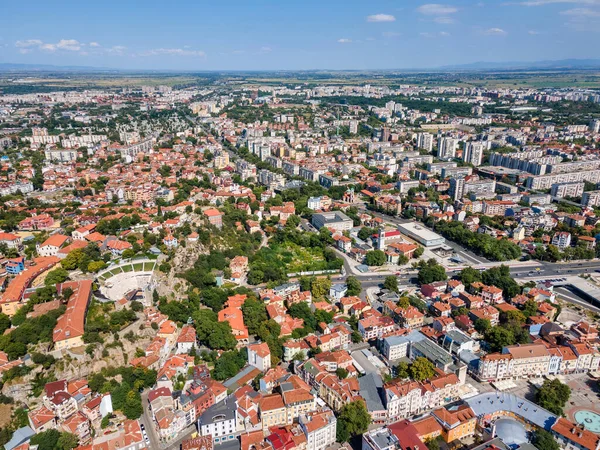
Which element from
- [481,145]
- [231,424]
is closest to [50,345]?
[231,424]

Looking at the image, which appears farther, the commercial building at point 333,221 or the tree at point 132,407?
the commercial building at point 333,221

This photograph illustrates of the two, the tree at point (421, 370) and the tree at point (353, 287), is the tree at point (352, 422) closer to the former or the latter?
the tree at point (421, 370)

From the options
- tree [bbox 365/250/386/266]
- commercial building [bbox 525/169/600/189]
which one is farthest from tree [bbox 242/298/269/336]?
commercial building [bbox 525/169/600/189]

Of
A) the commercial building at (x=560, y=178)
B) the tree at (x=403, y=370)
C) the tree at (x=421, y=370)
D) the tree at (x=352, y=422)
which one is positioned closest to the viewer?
the tree at (x=352, y=422)

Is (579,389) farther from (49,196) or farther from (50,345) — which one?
(49,196)

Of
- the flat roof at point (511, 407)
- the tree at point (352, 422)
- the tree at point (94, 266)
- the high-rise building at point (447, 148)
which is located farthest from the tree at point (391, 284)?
the high-rise building at point (447, 148)

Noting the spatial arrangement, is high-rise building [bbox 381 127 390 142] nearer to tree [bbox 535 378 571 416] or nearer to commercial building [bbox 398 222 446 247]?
commercial building [bbox 398 222 446 247]
